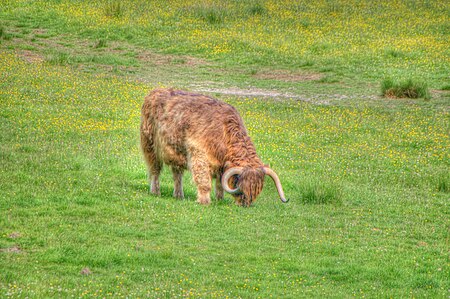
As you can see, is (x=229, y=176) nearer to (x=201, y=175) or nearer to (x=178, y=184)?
(x=201, y=175)

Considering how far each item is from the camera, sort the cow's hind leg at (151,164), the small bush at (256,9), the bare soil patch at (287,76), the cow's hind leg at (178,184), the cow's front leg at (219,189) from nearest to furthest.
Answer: the cow's front leg at (219,189), the cow's hind leg at (178,184), the cow's hind leg at (151,164), the bare soil patch at (287,76), the small bush at (256,9)

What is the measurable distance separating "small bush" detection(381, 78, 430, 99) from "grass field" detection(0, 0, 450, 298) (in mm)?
272

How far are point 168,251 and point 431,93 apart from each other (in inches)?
599

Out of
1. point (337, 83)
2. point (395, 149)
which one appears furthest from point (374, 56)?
point (395, 149)

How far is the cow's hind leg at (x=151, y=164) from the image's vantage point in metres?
13.1

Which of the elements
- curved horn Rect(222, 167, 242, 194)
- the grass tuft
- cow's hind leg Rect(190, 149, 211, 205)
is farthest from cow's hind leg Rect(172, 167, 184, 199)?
the grass tuft

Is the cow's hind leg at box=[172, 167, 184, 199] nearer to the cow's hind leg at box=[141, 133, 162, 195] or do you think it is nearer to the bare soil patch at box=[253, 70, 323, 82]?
the cow's hind leg at box=[141, 133, 162, 195]

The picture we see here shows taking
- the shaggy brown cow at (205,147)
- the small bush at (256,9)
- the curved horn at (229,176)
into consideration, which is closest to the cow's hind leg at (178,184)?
the shaggy brown cow at (205,147)

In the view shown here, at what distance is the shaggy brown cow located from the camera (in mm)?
12148

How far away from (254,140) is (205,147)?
201 inches

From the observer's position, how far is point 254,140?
17.5 m

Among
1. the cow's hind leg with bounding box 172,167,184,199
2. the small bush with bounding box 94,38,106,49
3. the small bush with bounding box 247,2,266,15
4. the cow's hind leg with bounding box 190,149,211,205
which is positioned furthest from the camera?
the small bush with bounding box 247,2,266,15

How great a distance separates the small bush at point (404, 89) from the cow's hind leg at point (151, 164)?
11.1 m

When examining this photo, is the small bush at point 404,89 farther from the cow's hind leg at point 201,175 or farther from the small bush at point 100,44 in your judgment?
the cow's hind leg at point 201,175
